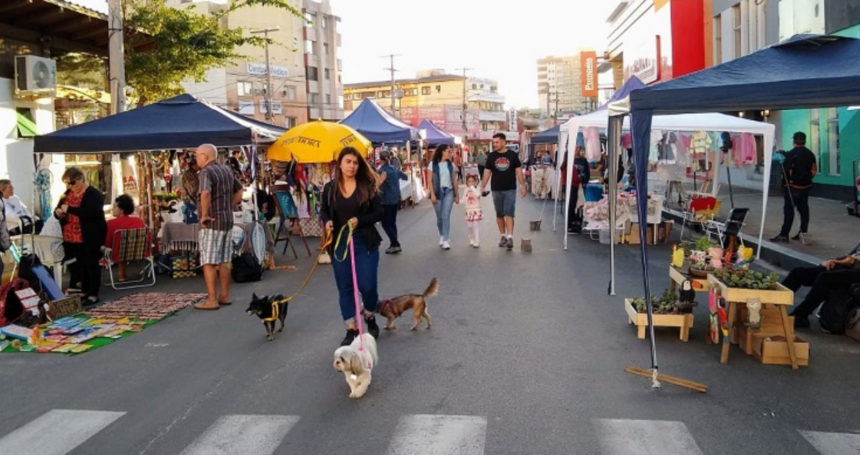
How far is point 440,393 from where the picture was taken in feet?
17.2

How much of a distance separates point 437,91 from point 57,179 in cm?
9115

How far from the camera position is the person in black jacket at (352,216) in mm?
6109

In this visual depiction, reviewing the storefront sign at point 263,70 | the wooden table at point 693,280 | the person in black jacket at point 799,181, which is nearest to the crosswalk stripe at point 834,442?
the wooden table at point 693,280

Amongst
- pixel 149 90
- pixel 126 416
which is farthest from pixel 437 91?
pixel 126 416

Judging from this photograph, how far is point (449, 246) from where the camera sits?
1262 cm

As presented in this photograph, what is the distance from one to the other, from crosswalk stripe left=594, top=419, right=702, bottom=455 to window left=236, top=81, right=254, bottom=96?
192 feet

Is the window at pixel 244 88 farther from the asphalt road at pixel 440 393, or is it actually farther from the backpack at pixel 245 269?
the asphalt road at pixel 440 393

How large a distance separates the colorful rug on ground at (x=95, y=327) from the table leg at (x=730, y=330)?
18.7 ft

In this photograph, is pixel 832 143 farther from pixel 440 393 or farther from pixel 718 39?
pixel 440 393

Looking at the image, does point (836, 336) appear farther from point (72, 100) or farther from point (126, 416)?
point (72, 100)

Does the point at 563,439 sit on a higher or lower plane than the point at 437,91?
lower

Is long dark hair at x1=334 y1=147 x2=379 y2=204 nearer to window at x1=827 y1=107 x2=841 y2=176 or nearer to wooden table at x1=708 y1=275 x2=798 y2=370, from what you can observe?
wooden table at x1=708 y1=275 x2=798 y2=370

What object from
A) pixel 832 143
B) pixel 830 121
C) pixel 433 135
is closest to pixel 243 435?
pixel 832 143

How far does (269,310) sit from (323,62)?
66.6 metres
